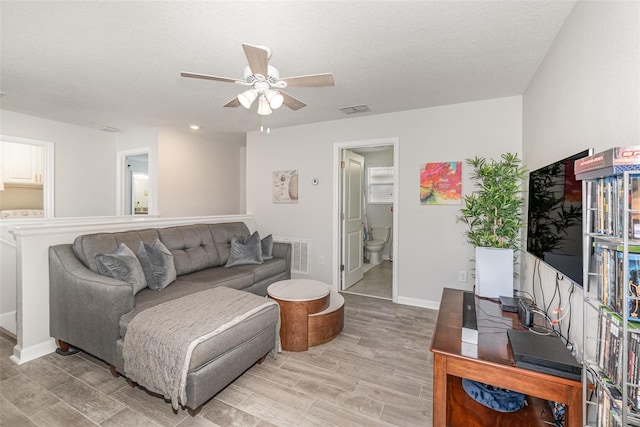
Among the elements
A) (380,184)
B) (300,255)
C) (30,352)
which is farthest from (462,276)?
(30,352)

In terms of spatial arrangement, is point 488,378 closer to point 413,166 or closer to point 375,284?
point 413,166

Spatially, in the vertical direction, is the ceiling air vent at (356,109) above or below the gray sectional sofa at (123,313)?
above

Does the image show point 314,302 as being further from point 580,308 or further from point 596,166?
point 596,166

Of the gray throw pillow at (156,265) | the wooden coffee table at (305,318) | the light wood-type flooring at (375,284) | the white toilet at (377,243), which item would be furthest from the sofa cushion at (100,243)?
the white toilet at (377,243)

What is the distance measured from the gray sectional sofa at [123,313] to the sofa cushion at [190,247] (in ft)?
0.08

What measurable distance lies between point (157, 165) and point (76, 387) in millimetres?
A: 3326

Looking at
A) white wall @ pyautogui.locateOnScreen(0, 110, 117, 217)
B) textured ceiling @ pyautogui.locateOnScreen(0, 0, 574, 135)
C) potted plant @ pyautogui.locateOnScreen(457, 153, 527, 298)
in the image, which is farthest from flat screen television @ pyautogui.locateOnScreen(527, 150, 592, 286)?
white wall @ pyautogui.locateOnScreen(0, 110, 117, 217)

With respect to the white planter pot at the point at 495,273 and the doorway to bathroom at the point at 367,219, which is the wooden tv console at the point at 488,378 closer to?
the white planter pot at the point at 495,273

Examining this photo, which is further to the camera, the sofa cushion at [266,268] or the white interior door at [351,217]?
the white interior door at [351,217]

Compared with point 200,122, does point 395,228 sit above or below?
below

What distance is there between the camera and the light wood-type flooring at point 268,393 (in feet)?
5.45

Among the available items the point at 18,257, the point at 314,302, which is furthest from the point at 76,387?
the point at 314,302

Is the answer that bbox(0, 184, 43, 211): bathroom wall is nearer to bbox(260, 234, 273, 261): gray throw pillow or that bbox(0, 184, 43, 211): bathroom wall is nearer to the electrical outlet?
bbox(260, 234, 273, 261): gray throw pillow

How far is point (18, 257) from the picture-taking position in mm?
2246
